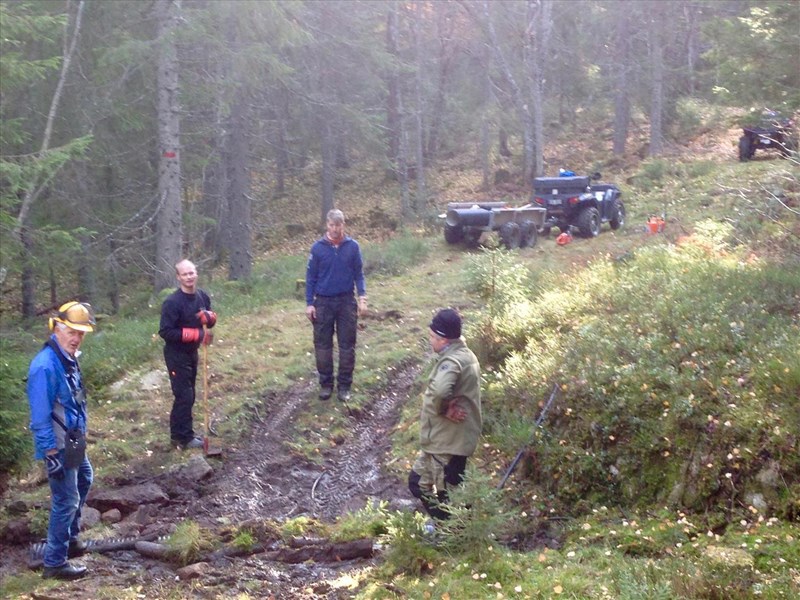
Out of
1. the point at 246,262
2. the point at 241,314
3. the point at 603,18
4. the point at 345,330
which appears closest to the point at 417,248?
the point at 246,262

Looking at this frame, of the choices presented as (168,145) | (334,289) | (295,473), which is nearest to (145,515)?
(295,473)

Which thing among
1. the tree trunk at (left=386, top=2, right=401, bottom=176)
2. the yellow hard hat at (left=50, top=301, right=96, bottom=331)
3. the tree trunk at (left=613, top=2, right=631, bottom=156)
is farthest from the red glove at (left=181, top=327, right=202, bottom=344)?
the tree trunk at (left=613, top=2, right=631, bottom=156)

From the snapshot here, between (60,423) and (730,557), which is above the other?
(60,423)

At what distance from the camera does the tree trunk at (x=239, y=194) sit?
746 inches

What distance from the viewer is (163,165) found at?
15.2m

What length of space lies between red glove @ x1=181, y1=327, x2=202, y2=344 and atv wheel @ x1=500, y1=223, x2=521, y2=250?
36.7 feet

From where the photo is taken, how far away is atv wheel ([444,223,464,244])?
782 inches

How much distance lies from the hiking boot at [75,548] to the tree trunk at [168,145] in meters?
9.32

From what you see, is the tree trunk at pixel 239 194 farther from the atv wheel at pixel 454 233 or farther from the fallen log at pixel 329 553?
the fallen log at pixel 329 553

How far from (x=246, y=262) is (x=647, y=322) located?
13.2 meters

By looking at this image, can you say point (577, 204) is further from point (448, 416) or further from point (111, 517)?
point (111, 517)

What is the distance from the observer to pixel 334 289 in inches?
368

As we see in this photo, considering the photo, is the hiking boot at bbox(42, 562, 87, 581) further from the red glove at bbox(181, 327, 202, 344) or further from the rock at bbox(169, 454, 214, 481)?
the red glove at bbox(181, 327, 202, 344)

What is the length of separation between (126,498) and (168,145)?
30.3ft
